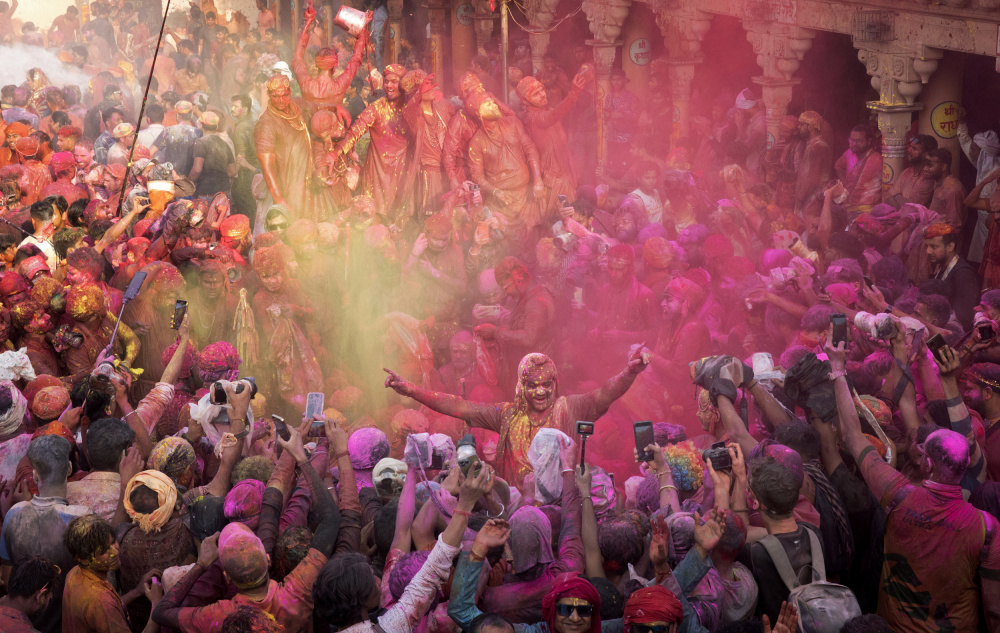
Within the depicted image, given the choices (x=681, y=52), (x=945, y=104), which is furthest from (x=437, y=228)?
(x=681, y=52)

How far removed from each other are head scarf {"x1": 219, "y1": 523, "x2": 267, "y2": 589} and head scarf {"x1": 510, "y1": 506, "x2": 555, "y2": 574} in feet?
3.32

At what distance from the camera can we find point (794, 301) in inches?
292

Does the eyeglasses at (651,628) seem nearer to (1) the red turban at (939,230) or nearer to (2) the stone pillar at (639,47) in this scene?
(1) the red turban at (939,230)

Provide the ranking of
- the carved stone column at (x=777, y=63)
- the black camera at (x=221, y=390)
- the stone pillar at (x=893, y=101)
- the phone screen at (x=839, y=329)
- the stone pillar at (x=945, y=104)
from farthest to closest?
the carved stone column at (x=777, y=63) → the stone pillar at (x=945, y=104) → the stone pillar at (x=893, y=101) → the black camera at (x=221, y=390) → the phone screen at (x=839, y=329)

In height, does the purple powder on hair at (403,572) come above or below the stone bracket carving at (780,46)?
below

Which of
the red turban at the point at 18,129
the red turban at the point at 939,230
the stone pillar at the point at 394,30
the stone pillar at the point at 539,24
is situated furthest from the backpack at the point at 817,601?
the stone pillar at the point at 394,30

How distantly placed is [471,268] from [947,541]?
19.1 feet

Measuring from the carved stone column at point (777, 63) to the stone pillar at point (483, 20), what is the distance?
7915 millimetres

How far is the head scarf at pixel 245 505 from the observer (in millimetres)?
4516

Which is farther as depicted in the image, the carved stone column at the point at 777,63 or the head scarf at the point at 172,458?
the carved stone column at the point at 777,63

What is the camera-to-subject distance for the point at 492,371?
26.2 feet

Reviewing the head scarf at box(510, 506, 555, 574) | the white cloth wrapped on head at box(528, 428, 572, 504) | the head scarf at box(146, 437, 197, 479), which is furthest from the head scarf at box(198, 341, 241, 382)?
the head scarf at box(510, 506, 555, 574)

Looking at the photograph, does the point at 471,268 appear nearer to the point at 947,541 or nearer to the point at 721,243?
the point at 721,243

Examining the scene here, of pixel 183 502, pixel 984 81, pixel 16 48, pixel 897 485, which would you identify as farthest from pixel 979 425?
pixel 16 48
